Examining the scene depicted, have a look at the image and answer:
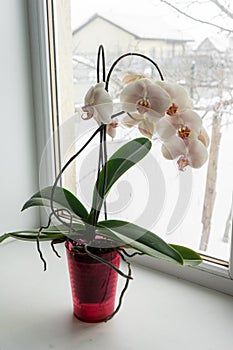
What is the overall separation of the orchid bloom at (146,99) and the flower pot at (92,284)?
0.28 m

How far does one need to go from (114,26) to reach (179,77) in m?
0.23

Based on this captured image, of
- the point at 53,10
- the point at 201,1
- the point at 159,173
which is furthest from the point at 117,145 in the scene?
the point at 53,10

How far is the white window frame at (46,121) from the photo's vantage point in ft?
3.42

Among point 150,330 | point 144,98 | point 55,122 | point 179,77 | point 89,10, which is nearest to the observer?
point 144,98

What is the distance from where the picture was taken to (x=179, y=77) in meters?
1.03

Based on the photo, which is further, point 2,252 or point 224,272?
point 2,252

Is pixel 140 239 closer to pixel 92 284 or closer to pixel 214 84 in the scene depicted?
pixel 92 284

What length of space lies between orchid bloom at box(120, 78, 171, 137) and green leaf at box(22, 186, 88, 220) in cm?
23

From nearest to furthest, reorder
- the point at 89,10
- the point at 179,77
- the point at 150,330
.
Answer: the point at 150,330
the point at 179,77
the point at 89,10

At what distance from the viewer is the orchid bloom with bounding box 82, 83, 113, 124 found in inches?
30.8

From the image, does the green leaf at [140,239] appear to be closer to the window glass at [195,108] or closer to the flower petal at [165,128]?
the window glass at [195,108]

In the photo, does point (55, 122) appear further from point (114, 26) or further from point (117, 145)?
point (117, 145)

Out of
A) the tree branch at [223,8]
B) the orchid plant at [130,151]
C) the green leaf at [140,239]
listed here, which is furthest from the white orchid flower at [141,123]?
the tree branch at [223,8]

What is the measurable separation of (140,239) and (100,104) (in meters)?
0.26
